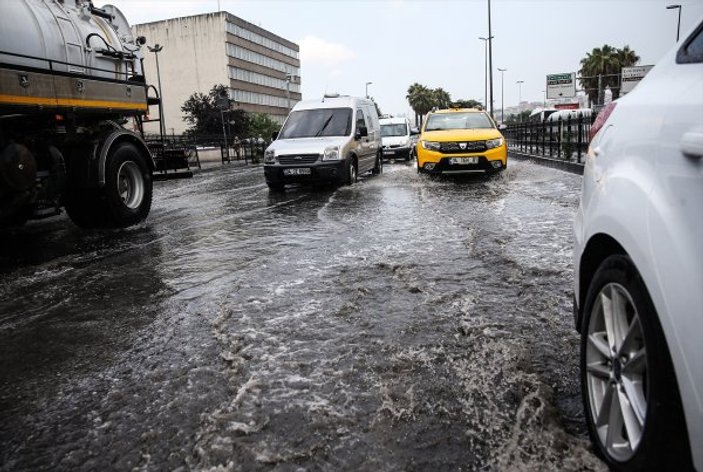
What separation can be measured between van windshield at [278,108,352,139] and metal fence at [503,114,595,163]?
226 inches

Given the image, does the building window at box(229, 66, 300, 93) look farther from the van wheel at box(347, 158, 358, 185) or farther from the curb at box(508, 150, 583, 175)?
the van wheel at box(347, 158, 358, 185)

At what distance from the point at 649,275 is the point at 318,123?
12105 millimetres

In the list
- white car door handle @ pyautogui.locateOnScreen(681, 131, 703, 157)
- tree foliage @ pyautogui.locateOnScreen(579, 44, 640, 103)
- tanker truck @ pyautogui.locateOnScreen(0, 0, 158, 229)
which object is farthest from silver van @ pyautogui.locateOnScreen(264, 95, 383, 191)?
tree foliage @ pyautogui.locateOnScreen(579, 44, 640, 103)

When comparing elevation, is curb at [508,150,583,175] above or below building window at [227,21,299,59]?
below

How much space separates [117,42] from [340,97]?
21.8 ft

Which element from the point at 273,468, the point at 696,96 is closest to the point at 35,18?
the point at 273,468

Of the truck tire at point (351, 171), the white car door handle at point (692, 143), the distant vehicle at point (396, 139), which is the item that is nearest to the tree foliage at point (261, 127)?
the distant vehicle at point (396, 139)

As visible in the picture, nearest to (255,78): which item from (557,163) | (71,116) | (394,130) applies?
(394,130)

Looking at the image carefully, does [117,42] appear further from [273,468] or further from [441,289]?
[273,468]

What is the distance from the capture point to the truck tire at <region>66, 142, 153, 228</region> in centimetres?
751

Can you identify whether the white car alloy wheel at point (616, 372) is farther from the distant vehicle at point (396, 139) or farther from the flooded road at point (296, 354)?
the distant vehicle at point (396, 139)

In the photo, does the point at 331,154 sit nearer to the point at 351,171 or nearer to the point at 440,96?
the point at 351,171

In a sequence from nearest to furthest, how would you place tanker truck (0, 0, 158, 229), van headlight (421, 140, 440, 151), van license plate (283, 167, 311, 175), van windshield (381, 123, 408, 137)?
tanker truck (0, 0, 158, 229) → van license plate (283, 167, 311, 175) → van headlight (421, 140, 440, 151) → van windshield (381, 123, 408, 137)

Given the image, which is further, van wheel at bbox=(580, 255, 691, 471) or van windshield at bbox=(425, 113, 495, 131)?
van windshield at bbox=(425, 113, 495, 131)
